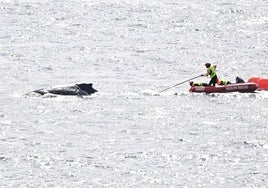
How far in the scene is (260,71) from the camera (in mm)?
65000

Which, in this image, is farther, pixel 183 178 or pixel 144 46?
pixel 144 46

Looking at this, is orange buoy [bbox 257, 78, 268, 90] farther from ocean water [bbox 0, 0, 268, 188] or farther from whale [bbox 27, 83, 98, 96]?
whale [bbox 27, 83, 98, 96]

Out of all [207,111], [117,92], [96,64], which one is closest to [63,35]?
[96,64]

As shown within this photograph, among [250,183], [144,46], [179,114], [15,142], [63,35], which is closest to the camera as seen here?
[250,183]

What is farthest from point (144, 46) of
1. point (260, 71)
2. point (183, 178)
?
point (183, 178)

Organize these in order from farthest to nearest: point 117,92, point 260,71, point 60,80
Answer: point 260,71 → point 60,80 → point 117,92

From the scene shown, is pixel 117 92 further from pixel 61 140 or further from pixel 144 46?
pixel 144 46

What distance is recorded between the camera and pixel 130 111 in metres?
46.4

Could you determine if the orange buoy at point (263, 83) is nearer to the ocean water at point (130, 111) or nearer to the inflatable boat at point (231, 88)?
the ocean water at point (130, 111)

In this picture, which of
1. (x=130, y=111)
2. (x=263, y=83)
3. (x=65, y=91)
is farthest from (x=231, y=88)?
(x=65, y=91)

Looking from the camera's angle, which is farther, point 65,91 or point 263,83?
point 263,83

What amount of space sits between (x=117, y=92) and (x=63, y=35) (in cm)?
3800

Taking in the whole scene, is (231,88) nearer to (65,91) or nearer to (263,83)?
(263,83)

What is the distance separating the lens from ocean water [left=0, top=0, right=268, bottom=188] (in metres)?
33.3
